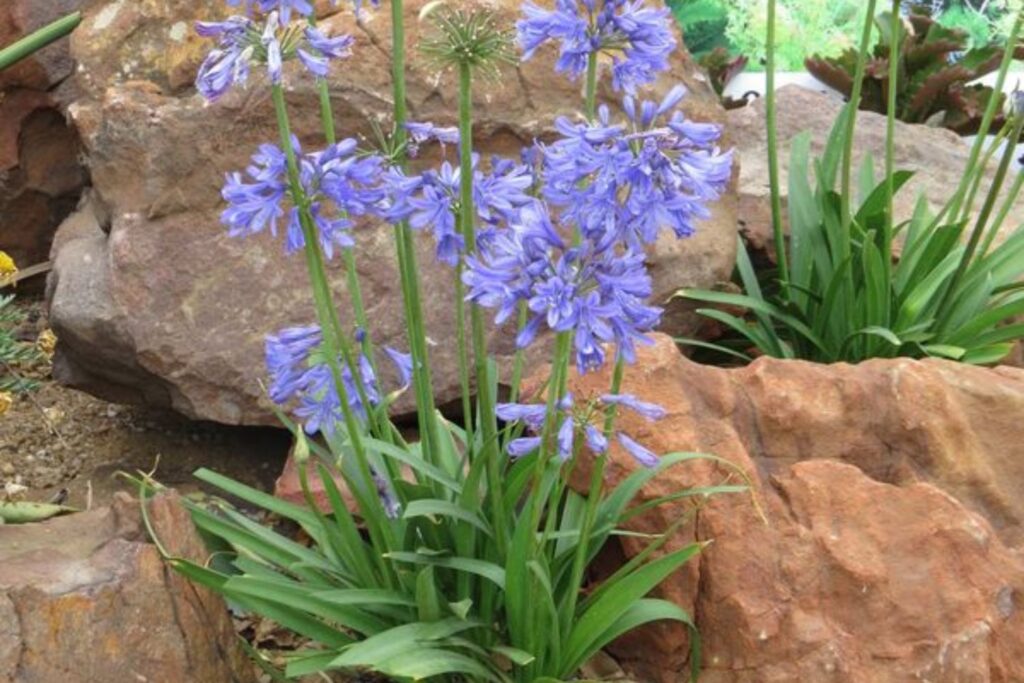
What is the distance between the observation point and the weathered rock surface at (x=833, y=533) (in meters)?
3.38

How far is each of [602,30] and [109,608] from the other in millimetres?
1721

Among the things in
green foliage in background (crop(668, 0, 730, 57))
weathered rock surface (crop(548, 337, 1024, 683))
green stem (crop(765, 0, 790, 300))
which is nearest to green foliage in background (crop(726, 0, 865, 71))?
green foliage in background (crop(668, 0, 730, 57))

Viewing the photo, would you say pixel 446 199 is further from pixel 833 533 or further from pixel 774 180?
pixel 774 180

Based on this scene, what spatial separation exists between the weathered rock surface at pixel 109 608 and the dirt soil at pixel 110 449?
3.73ft

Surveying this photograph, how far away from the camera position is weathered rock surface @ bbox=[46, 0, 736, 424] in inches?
173

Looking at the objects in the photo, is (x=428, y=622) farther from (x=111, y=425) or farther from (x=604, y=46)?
(x=111, y=425)

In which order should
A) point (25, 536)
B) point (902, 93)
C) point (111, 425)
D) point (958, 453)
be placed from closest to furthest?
point (25, 536) → point (958, 453) → point (111, 425) → point (902, 93)

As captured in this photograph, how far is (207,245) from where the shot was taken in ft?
14.7

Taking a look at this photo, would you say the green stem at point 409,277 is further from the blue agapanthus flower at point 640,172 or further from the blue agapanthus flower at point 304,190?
the blue agapanthus flower at point 640,172

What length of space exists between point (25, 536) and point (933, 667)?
7.31 ft

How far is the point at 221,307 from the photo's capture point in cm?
444

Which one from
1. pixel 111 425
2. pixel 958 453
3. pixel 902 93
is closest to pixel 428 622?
pixel 958 453

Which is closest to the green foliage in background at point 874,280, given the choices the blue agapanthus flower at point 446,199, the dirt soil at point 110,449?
the dirt soil at point 110,449

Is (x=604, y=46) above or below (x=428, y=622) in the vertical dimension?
above
